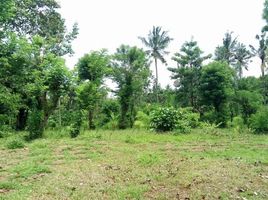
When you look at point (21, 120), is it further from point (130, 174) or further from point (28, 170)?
point (130, 174)

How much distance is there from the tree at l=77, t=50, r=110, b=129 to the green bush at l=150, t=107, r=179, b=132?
4.77m

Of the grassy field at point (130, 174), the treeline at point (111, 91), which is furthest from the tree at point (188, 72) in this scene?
the grassy field at point (130, 174)

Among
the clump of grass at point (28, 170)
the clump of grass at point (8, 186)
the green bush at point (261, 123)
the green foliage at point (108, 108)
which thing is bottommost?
the clump of grass at point (8, 186)

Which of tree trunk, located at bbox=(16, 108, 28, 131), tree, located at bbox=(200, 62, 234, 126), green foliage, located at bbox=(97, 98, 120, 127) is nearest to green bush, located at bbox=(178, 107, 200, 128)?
tree, located at bbox=(200, 62, 234, 126)

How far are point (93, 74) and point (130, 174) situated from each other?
705 inches

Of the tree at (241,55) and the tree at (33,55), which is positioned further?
the tree at (241,55)

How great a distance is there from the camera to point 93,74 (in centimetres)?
2584

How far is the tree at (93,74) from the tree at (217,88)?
997 centimetres

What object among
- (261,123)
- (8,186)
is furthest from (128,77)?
(8,186)

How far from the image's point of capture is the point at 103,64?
85.0 feet

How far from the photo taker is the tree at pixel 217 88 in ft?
102

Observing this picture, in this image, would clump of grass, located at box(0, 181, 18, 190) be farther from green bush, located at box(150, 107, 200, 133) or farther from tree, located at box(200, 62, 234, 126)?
tree, located at box(200, 62, 234, 126)

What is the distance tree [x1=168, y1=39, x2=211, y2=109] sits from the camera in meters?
36.0

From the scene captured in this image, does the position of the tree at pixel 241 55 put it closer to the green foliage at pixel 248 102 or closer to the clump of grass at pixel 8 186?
the green foliage at pixel 248 102
